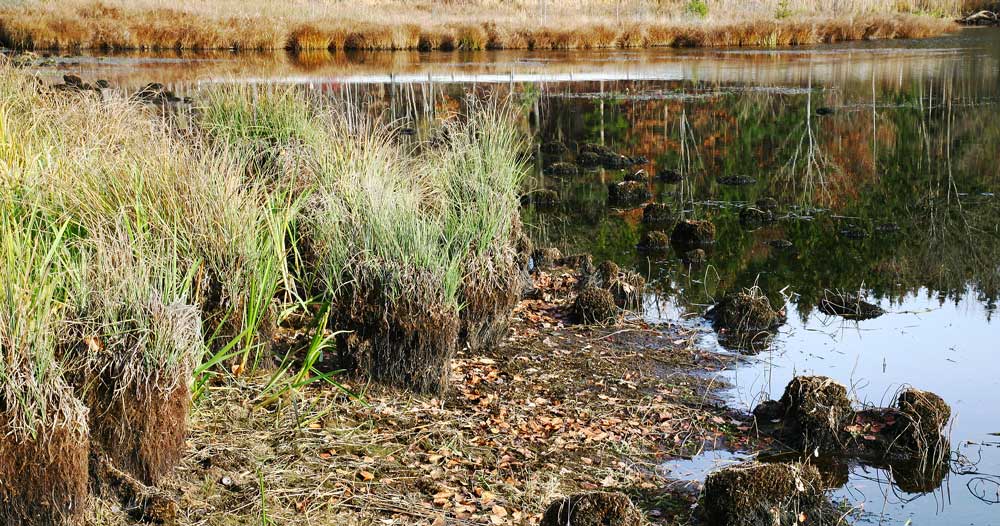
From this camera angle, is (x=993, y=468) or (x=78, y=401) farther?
(x=993, y=468)

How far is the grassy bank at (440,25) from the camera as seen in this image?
3316 centimetres

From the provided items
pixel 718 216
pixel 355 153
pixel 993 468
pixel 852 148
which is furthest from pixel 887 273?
pixel 852 148

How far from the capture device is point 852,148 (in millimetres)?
16062

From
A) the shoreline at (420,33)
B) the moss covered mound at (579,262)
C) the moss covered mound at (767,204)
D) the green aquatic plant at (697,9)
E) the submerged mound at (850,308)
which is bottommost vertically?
the submerged mound at (850,308)

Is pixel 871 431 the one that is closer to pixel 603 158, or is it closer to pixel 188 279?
pixel 188 279

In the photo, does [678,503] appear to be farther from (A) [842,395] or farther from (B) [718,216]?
(B) [718,216]

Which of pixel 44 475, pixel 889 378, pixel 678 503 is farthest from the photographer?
pixel 889 378

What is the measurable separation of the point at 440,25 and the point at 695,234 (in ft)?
88.6

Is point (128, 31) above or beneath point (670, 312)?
→ above

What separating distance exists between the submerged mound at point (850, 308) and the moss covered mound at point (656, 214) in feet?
11.2

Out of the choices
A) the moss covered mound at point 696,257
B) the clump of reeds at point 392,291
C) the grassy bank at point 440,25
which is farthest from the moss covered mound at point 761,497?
the grassy bank at point 440,25

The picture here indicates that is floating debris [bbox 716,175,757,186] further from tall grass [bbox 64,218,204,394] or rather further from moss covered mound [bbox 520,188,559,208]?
tall grass [bbox 64,218,204,394]

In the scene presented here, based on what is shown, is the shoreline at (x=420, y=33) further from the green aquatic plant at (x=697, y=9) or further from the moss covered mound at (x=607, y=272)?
the moss covered mound at (x=607, y=272)

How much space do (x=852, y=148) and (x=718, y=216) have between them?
547cm
